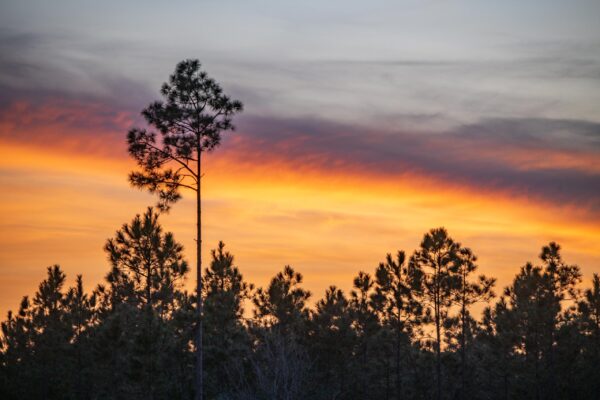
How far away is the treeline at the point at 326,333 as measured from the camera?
49.1 meters

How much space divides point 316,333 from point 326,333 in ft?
6.47

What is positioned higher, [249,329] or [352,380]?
[249,329]

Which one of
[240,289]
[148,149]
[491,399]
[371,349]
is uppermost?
[148,149]

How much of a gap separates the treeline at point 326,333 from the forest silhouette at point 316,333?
110mm

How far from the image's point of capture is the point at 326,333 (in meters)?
63.7

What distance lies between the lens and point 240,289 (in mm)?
61219

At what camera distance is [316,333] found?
65.5 m

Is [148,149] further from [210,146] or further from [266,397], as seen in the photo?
[266,397]

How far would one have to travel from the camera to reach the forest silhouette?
4900 cm

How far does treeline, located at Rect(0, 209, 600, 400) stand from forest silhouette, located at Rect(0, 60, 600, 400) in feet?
0.36

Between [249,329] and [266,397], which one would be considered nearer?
[266,397]

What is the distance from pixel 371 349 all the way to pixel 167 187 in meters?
35.4

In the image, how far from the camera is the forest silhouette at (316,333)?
49.0 m

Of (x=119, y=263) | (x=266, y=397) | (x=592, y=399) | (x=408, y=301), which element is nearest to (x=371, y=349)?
(x=408, y=301)
